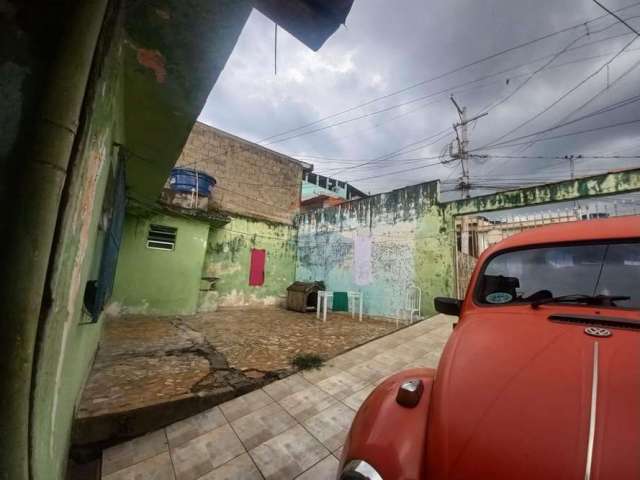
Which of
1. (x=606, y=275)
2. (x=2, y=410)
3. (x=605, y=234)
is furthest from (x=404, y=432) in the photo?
(x=605, y=234)

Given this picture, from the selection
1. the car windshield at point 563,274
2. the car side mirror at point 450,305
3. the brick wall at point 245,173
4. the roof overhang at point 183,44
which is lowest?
the car side mirror at point 450,305

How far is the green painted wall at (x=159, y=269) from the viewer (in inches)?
253

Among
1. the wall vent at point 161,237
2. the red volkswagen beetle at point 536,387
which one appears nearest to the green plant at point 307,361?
the red volkswagen beetle at point 536,387

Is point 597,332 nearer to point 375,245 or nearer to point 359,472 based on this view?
point 359,472

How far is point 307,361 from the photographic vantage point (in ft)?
11.9

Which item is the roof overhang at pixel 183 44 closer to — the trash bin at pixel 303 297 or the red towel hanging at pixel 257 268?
the trash bin at pixel 303 297

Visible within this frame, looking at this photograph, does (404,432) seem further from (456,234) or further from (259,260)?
(259,260)

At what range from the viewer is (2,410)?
67 cm

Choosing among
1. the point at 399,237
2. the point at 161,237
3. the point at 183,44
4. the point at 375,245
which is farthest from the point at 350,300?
the point at 183,44

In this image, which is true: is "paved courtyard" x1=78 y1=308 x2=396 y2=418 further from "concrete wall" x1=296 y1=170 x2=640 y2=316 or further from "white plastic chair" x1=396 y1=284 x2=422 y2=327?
"concrete wall" x1=296 y1=170 x2=640 y2=316

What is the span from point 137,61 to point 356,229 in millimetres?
7541

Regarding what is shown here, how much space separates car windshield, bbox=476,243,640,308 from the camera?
142 cm

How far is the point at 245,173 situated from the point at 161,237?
5.55m

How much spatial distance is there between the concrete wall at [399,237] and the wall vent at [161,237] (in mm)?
4916
